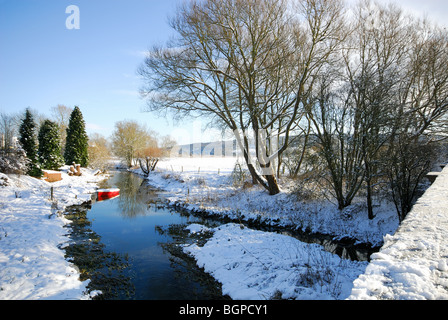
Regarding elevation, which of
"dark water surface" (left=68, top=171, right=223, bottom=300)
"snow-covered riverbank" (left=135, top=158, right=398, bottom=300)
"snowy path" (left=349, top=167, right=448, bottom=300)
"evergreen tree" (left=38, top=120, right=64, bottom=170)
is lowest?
"dark water surface" (left=68, top=171, right=223, bottom=300)

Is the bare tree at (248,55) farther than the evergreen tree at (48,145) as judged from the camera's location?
No

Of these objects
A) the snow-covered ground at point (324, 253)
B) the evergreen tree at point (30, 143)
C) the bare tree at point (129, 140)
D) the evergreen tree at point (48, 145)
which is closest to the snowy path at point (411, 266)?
the snow-covered ground at point (324, 253)

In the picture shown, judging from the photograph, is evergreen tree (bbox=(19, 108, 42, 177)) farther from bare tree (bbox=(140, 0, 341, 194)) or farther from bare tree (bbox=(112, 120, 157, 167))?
bare tree (bbox=(112, 120, 157, 167))

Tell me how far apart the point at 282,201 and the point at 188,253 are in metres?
6.63

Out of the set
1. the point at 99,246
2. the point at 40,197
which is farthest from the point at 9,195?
the point at 99,246

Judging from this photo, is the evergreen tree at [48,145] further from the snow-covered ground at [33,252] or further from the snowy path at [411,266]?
the snowy path at [411,266]

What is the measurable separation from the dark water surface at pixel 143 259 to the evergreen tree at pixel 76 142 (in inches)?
767

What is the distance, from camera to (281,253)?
23.3 ft

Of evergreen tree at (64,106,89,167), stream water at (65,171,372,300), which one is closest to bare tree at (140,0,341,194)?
stream water at (65,171,372,300)

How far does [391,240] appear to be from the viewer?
3.23m

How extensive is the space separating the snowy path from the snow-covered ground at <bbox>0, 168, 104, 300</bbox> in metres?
5.27

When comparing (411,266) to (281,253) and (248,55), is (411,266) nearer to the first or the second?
(281,253)

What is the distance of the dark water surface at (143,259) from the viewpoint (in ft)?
18.6

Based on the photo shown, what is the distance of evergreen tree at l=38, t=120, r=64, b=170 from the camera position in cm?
2303
